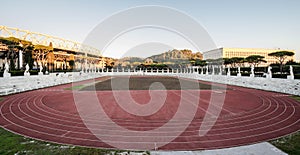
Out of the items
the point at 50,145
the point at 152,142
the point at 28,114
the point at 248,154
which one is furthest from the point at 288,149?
the point at 28,114

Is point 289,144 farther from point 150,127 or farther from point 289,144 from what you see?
point 150,127

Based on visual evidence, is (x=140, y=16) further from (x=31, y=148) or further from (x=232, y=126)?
(x=31, y=148)

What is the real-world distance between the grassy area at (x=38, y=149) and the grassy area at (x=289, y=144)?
342 cm

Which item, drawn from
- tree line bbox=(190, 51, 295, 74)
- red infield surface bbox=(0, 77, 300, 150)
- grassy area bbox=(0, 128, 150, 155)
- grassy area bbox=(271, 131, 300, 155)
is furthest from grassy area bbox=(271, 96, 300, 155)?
tree line bbox=(190, 51, 295, 74)

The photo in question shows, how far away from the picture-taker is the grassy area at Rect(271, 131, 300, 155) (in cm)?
471

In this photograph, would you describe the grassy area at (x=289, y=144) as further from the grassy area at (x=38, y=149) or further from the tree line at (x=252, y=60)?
the tree line at (x=252, y=60)

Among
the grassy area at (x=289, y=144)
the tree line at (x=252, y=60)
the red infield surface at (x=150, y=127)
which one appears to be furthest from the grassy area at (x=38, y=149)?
the tree line at (x=252, y=60)

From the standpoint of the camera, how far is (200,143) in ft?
17.6

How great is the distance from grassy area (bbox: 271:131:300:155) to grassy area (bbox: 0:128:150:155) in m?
3.42

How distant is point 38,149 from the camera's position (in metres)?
4.81

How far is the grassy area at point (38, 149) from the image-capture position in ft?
15.1

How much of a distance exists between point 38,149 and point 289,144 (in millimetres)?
6383

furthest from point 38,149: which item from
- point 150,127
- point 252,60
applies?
point 252,60

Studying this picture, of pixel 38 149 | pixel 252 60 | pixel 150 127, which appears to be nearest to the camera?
pixel 38 149
